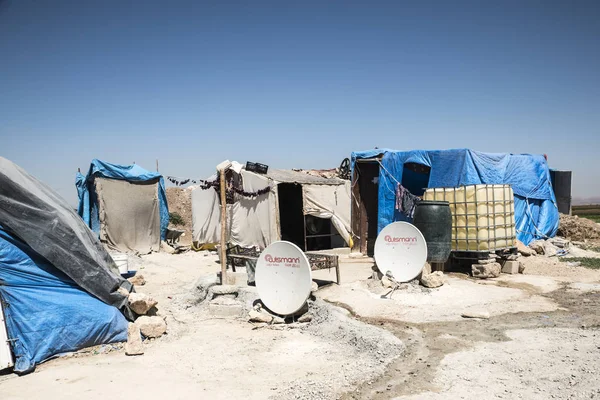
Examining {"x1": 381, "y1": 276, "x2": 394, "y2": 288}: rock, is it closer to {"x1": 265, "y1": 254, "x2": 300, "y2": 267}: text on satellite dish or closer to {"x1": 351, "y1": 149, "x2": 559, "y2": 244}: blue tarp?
{"x1": 265, "y1": 254, "x2": 300, "y2": 267}: text on satellite dish

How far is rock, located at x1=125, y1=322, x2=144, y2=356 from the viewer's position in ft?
19.0

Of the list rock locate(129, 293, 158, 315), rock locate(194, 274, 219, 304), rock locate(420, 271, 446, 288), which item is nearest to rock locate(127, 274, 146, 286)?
rock locate(194, 274, 219, 304)

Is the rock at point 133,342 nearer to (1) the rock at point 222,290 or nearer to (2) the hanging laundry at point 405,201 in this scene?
(1) the rock at point 222,290

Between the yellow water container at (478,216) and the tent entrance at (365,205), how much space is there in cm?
368

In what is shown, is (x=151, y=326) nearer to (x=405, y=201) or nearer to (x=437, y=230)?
(x=437, y=230)

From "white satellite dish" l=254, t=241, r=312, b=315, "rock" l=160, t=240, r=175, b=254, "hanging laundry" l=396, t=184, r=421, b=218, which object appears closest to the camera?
"white satellite dish" l=254, t=241, r=312, b=315

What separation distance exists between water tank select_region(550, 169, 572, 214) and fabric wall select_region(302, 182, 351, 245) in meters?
9.24

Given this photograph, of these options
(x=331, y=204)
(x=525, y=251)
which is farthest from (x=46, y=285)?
(x=525, y=251)

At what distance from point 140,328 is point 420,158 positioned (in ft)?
30.5

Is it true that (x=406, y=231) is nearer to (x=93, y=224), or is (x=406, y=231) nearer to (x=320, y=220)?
(x=320, y=220)

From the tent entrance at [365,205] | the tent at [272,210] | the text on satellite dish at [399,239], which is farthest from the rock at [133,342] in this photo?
the tent entrance at [365,205]

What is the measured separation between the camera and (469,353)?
18.4ft

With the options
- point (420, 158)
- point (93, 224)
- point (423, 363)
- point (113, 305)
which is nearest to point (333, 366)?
point (423, 363)

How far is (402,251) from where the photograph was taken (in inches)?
363
